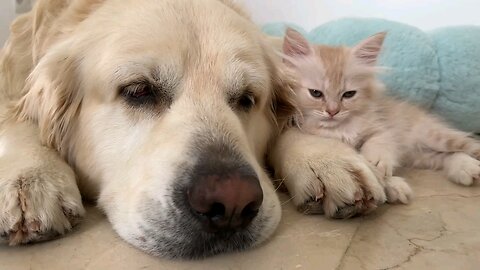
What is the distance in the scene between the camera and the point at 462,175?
1.84 m

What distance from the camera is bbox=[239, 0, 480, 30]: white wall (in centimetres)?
336

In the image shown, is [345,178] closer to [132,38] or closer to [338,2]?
[132,38]

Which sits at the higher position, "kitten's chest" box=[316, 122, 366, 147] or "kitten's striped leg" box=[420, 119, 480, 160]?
"kitten's chest" box=[316, 122, 366, 147]

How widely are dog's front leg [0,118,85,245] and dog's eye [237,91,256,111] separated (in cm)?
53

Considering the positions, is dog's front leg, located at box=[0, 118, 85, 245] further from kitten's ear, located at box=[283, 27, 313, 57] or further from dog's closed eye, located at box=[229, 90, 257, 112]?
kitten's ear, located at box=[283, 27, 313, 57]

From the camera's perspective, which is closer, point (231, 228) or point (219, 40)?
point (231, 228)

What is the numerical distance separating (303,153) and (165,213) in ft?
1.79

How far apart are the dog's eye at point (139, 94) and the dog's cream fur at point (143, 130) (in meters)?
0.02

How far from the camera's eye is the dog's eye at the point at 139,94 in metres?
1.55

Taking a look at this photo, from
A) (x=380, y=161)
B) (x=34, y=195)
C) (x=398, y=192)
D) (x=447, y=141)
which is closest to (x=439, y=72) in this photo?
(x=447, y=141)

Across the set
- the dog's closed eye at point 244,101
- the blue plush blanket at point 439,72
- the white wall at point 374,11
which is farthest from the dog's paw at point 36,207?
the white wall at point 374,11

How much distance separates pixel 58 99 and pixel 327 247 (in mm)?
918

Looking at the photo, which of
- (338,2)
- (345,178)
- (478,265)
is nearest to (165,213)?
(345,178)

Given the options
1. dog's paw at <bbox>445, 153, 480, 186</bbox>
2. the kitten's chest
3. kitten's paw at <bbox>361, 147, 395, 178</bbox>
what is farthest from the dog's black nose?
dog's paw at <bbox>445, 153, 480, 186</bbox>
